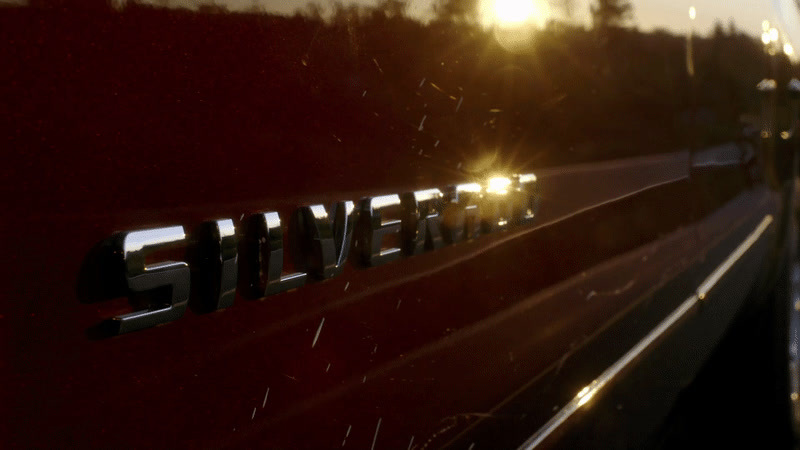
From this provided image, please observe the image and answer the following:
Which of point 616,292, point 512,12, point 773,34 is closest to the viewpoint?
→ point 512,12

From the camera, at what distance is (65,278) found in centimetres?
69

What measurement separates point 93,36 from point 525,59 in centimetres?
90

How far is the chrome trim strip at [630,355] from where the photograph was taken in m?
1.58

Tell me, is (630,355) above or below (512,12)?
below

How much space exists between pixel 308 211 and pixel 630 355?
1.40 metres

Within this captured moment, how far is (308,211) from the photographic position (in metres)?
0.95

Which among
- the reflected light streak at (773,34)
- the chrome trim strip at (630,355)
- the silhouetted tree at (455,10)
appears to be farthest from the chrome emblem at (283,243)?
the reflected light streak at (773,34)

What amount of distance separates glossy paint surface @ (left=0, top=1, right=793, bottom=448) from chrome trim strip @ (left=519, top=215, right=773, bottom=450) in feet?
0.08

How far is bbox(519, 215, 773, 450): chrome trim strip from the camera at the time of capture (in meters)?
1.58

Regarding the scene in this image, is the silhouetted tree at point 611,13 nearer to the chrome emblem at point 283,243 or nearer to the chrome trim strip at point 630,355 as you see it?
the chrome emblem at point 283,243

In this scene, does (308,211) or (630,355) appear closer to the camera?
(308,211)

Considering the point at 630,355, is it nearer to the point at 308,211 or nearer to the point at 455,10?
the point at 455,10

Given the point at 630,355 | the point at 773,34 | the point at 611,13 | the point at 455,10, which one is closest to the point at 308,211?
the point at 455,10

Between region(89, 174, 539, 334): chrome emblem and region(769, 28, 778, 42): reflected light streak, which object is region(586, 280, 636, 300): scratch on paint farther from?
region(769, 28, 778, 42): reflected light streak
